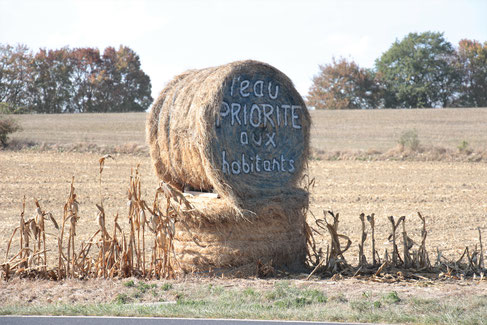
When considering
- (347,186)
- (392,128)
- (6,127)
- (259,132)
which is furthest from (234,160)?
(392,128)

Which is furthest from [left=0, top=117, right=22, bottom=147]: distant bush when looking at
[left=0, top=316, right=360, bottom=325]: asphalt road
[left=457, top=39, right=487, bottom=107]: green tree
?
[left=457, top=39, right=487, bottom=107]: green tree

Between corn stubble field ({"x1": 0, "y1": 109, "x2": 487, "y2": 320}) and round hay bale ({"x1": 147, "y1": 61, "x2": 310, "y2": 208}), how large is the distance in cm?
78

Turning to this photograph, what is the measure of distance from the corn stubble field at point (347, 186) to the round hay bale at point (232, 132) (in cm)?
78

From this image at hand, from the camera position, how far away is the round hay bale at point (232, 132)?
24.1ft

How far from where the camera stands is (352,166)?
1980 centimetres

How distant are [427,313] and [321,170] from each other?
43.9 ft

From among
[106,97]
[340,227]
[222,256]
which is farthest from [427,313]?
[106,97]

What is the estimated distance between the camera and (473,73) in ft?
158

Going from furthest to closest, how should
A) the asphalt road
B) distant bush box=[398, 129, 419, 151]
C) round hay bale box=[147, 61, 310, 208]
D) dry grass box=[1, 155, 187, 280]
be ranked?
distant bush box=[398, 129, 419, 151], dry grass box=[1, 155, 187, 280], round hay bale box=[147, 61, 310, 208], the asphalt road

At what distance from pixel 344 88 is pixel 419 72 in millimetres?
6063

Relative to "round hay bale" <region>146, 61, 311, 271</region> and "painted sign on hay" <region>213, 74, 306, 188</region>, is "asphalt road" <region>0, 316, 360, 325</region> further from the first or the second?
"painted sign on hay" <region>213, 74, 306, 188</region>

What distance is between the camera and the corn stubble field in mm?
7754

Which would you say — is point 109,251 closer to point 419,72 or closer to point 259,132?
point 259,132

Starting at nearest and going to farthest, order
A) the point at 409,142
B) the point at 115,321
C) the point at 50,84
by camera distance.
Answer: the point at 115,321
the point at 409,142
the point at 50,84
